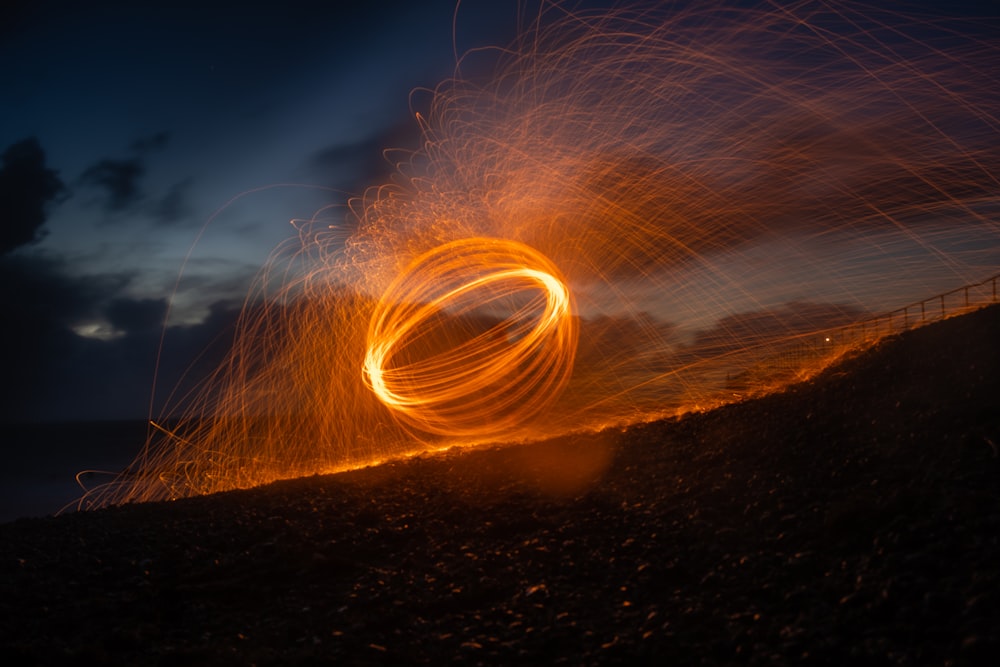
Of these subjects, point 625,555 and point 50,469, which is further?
point 50,469

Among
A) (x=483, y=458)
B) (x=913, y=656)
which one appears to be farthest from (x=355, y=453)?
(x=913, y=656)

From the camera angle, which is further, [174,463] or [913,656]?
[174,463]

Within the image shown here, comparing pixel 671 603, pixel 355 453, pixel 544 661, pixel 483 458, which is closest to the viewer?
pixel 544 661

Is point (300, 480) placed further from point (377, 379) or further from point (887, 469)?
point (887, 469)

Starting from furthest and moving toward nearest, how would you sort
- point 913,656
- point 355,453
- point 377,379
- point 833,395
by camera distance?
point 355,453 → point 377,379 → point 833,395 → point 913,656

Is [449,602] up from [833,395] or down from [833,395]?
down

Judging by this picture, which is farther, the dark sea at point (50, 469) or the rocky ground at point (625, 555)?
the dark sea at point (50, 469)

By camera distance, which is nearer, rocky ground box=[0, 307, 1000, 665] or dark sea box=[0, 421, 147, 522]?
rocky ground box=[0, 307, 1000, 665]

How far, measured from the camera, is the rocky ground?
5266mm

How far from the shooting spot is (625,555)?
716 centimetres

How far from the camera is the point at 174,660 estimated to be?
629 centimetres

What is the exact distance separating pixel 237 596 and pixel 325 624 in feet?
5.06

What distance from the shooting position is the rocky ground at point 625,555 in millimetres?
5266

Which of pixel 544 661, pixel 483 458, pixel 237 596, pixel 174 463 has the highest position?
pixel 174 463
